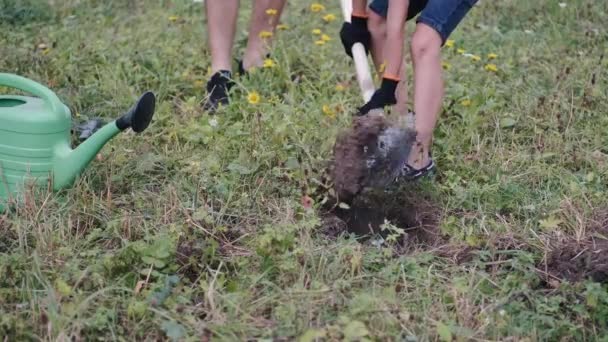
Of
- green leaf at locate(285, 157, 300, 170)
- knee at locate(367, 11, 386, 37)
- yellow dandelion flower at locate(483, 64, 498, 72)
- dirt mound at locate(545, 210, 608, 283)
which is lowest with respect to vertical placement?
dirt mound at locate(545, 210, 608, 283)

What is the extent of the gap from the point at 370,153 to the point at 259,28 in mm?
1377

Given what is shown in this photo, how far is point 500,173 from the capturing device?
9.95 ft

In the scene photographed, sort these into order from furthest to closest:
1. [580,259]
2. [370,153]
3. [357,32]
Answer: [357,32]
[370,153]
[580,259]

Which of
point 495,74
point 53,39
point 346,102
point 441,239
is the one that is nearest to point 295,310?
point 441,239

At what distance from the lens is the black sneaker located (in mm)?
2831

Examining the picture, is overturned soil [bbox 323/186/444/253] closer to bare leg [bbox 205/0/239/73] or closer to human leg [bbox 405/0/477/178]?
human leg [bbox 405/0/477/178]

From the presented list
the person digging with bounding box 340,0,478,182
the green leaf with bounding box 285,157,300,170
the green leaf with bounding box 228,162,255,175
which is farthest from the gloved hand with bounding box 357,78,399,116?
the green leaf with bounding box 228,162,255,175

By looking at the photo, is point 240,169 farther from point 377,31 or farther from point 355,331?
point 355,331

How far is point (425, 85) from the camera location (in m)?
2.90

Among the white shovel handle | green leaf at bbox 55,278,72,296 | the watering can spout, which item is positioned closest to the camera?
green leaf at bbox 55,278,72,296

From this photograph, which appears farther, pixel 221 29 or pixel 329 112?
pixel 221 29

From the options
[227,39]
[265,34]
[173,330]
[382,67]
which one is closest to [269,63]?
[265,34]

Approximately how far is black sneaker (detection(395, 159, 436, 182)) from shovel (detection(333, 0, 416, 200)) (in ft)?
0.35

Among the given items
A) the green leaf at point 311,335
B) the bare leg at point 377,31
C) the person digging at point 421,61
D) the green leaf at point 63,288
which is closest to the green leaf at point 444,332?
the green leaf at point 311,335
